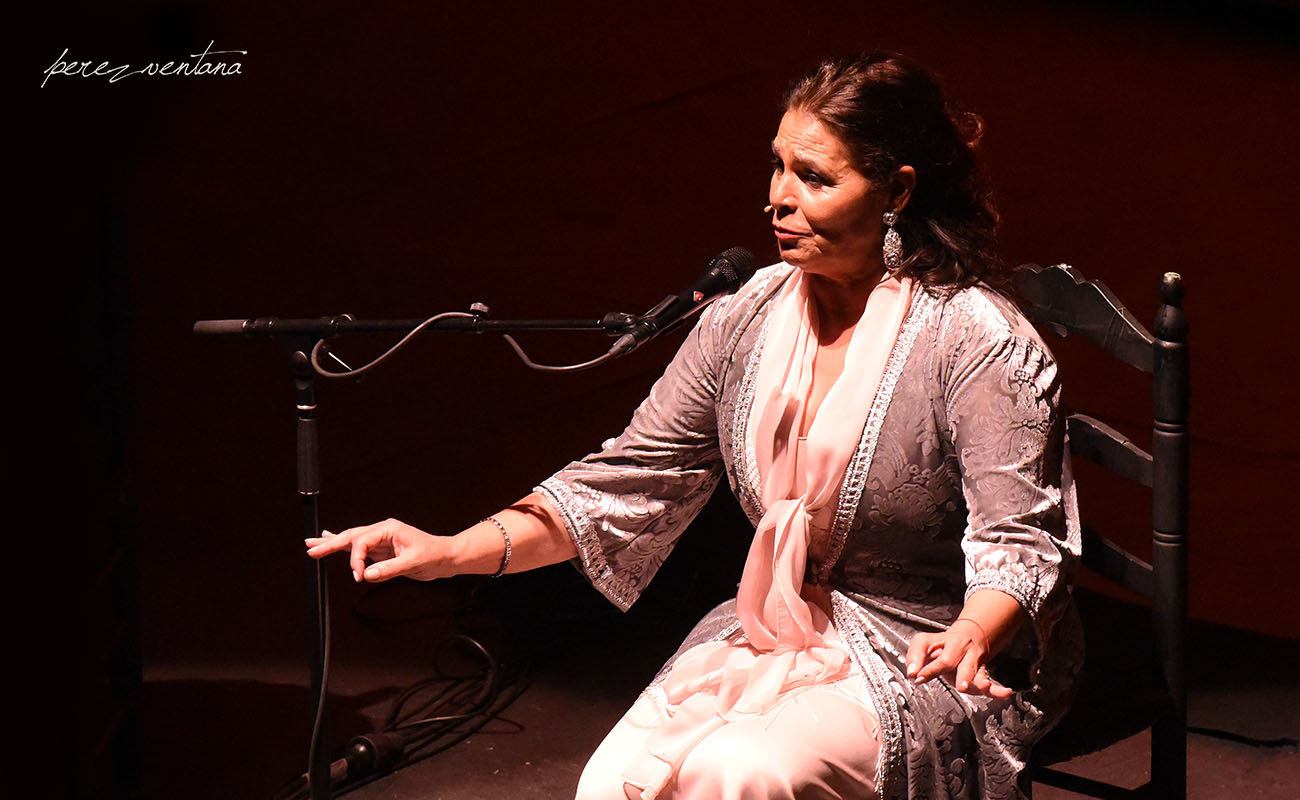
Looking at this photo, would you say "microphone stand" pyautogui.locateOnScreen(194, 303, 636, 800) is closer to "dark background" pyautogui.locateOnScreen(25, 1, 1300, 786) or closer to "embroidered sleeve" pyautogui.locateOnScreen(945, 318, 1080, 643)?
"embroidered sleeve" pyautogui.locateOnScreen(945, 318, 1080, 643)

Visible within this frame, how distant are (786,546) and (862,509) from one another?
0.12 meters

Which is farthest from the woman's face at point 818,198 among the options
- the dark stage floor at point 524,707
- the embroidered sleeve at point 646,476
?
the dark stage floor at point 524,707

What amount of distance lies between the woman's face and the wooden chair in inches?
14.2

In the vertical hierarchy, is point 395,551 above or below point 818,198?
below

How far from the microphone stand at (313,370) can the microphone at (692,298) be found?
3 centimetres

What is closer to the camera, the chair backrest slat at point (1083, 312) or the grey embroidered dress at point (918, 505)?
the grey embroidered dress at point (918, 505)

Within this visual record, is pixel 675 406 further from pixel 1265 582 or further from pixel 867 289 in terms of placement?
pixel 1265 582

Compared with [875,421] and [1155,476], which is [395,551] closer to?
[875,421]

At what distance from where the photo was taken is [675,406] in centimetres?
220

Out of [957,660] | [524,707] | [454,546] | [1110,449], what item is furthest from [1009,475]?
[524,707]

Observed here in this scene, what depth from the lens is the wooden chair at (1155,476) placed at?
6.98 feet

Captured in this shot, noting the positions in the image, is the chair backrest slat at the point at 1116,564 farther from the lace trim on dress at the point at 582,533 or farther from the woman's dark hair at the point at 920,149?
the lace trim on dress at the point at 582,533
